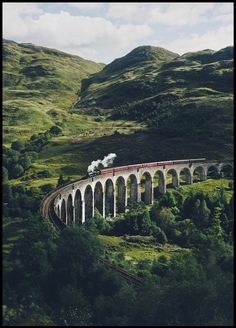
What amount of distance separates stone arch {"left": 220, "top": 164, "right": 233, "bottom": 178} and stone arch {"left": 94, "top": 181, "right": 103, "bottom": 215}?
48.5 m

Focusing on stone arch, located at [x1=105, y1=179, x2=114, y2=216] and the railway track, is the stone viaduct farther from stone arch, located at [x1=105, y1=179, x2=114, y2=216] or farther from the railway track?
the railway track

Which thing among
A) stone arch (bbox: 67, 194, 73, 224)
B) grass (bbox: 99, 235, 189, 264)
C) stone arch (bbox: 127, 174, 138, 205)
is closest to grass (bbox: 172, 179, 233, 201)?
stone arch (bbox: 127, 174, 138, 205)

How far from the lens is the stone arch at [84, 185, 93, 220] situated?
3757 inches

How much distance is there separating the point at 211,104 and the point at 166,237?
114845 mm

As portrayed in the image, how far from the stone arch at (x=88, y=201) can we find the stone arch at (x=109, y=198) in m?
7.81

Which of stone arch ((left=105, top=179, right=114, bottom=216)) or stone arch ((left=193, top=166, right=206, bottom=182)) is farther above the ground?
stone arch ((left=193, top=166, right=206, bottom=182))

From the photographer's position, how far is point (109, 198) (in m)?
104

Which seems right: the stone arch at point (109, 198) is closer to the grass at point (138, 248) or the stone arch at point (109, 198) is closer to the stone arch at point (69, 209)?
the stone arch at point (69, 209)

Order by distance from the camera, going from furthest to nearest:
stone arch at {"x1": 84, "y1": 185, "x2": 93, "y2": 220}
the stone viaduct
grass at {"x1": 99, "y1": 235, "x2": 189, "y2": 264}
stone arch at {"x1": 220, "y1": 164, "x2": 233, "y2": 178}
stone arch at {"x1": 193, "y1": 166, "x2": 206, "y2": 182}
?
1. stone arch at {"x1": 193, "y1": 166, "x2": 206, "y2": 182}
2. stone arch at {"x1": 220, "y1": 164, "x2": 233, "y2": 178}
3. stone arch at {"x1": 84, "y1": 185, "x2": 93, "y2": 220}
4. the stone viaduct
5. grass at {"x1": 99, "y1": 235, "x2": 189, "y2": 264}

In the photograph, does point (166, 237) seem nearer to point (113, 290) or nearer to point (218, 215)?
point (218, 215)

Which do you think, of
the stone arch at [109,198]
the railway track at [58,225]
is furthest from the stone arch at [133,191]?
the railway track at [58,225]

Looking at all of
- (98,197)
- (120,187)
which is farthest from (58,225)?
(120,187)

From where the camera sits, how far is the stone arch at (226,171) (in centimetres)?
13412

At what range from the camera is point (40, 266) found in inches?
2014
